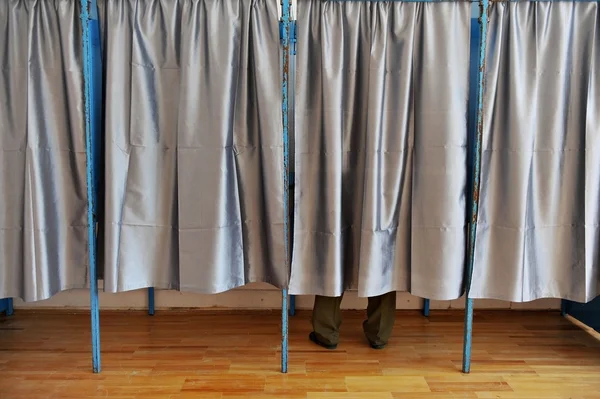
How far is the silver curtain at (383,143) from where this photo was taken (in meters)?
2.28

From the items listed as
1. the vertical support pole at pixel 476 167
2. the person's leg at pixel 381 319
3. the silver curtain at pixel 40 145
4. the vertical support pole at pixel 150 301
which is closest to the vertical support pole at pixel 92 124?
the silver curtain at pixel 40 145

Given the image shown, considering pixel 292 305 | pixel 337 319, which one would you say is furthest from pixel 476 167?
pixel 292 305

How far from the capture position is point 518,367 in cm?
247

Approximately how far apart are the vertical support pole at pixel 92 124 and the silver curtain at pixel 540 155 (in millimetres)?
1886

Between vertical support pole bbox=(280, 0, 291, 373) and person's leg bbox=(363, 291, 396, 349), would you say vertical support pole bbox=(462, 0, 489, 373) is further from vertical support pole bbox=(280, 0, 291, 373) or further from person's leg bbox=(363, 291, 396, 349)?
vertical support pole bbox=(280, 0, 291, 373)

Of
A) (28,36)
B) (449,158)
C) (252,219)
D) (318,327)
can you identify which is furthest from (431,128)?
(28,36)

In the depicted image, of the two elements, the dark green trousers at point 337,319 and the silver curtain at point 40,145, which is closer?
the silver curtain at point 40,145

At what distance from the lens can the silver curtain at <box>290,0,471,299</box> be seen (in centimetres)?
228

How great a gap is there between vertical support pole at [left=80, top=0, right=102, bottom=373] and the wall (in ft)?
2.69

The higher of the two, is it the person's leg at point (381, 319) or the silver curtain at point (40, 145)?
the silver curtain at point (40, 145)

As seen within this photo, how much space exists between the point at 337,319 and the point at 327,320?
6 centimetres

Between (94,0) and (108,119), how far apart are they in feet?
2.10

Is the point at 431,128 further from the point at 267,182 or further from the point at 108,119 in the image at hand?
the point at 108,119

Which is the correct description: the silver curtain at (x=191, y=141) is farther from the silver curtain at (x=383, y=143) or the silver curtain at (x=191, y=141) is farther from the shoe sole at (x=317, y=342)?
the shoe sole at (x=317, y=342)
